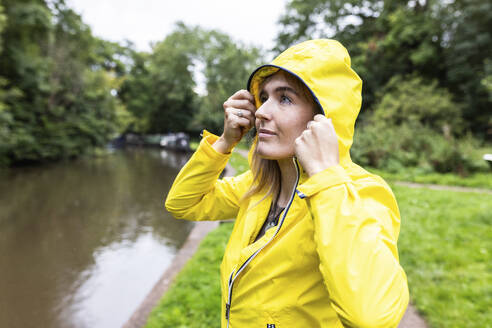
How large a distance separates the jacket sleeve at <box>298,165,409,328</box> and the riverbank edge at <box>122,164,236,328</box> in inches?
112

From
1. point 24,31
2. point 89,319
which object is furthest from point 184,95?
point 89,319

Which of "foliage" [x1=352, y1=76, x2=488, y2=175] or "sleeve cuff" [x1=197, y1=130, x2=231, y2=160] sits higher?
"sleeve cuff" [x1=197, y1=130, x2=231, y2=160]

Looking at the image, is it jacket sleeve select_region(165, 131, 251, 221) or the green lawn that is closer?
jacket sleeve select_region(165, 131, 251, 221)

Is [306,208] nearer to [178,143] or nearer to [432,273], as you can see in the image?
[432,273]

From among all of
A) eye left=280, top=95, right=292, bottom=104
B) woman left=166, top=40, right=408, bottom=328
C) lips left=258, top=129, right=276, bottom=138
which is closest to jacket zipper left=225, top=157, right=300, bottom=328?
woman left=166, top=40, right=408, bottom=328

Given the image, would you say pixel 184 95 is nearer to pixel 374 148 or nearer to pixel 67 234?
pixel 374 148

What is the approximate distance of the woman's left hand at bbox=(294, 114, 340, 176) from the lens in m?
1.02

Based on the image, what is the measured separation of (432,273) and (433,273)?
0.01 meters

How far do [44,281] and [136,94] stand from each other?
4449 cm

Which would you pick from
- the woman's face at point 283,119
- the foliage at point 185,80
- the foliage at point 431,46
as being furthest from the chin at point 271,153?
the foliage at point 185,80

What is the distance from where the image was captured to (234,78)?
82.2ft

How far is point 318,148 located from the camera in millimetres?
1034

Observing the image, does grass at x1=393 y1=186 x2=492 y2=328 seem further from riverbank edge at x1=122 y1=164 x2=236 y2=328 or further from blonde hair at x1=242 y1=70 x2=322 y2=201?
riverbank edge at x1=122 y1=164 x2=236 y2=328

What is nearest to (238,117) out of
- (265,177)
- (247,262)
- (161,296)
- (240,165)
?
(265,177)
